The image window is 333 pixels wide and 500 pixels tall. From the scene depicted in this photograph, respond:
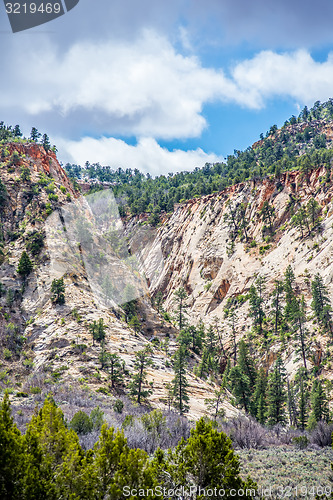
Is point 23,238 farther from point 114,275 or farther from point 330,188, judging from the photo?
point 330,188

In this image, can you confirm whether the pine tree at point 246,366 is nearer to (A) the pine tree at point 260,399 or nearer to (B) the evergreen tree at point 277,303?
(A) the pine tree at point 260,399

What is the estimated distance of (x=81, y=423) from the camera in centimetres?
1903

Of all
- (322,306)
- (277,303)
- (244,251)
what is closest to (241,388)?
(322,306)

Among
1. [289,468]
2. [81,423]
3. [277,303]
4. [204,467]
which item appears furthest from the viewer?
[277,303]

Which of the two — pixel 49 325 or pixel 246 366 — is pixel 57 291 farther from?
pixel 246 366

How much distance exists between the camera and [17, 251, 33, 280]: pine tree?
47416 mm

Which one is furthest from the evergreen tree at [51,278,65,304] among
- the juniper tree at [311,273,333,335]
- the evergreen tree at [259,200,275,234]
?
the evergreen tree at [259,200,275,234]

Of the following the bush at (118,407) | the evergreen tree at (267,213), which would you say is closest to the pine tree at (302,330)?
the evergreen tree at (267,213)

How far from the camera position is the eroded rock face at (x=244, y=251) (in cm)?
6291

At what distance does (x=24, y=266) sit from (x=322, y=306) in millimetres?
40431

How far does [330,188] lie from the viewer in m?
70.9

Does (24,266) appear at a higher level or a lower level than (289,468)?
higher

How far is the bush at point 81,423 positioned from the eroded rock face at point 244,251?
37.0 m

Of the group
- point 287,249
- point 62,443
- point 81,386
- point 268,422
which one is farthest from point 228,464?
point 287,249
